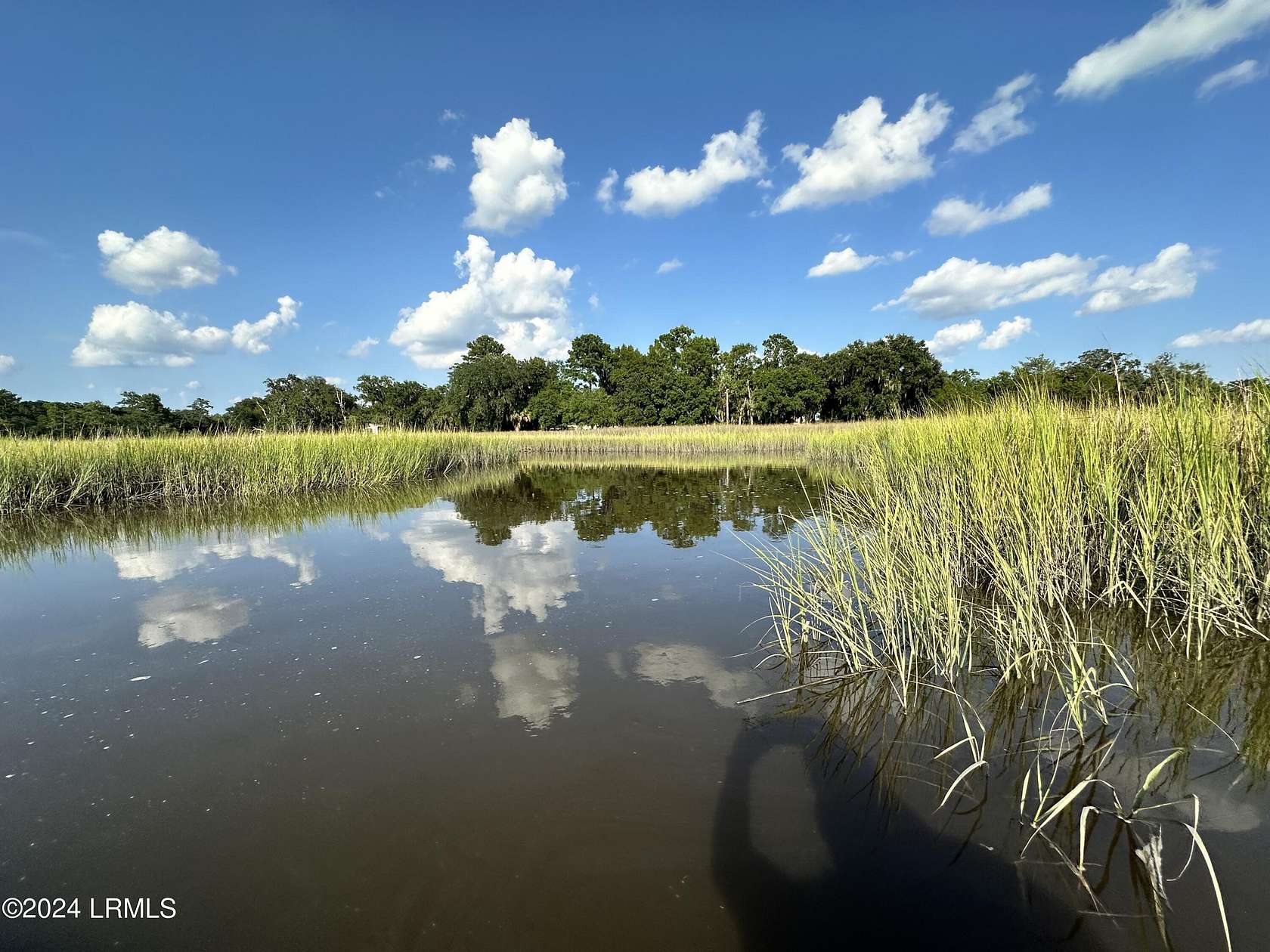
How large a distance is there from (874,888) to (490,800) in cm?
144

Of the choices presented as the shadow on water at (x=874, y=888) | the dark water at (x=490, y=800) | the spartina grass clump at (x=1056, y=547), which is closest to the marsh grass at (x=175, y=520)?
the dark water at (x=490, y=800)

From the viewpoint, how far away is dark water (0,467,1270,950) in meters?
1.63

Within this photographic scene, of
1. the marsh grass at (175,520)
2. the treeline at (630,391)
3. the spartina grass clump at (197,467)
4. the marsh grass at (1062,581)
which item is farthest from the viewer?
the treeline at (630,391)

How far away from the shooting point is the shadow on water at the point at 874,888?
1.55m

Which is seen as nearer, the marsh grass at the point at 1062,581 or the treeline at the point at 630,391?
the marsh grass at the point at 1062,581

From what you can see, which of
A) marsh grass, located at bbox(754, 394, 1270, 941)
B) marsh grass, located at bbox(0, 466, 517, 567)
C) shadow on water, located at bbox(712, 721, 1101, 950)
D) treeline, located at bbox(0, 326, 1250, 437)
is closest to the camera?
shadow on water, located at bbox(712, 721, 1101, 950)

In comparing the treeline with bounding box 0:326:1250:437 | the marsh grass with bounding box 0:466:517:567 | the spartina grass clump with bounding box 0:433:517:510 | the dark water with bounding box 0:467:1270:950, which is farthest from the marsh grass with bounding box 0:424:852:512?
the treeline with bounding box 0:326:1250:437

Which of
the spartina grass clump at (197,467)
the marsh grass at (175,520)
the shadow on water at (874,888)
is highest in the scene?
the spartina grass clump at (197,467)

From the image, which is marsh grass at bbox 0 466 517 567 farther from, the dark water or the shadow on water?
the shadow on water

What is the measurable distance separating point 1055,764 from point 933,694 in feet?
2.28

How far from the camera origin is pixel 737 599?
15.2ft

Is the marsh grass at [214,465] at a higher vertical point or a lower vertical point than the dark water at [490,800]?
higher

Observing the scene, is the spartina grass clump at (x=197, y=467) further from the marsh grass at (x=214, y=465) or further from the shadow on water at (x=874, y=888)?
the shadow on water at (x=874, y=888)

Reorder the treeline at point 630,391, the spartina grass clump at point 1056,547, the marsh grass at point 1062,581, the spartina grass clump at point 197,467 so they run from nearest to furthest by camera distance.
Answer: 1. the marsh grass at point 1062,581
2. the spartina grass clump at point 1056,547
3. the spartina grass clump at point 197,467
4. the treeline at point 630,391
